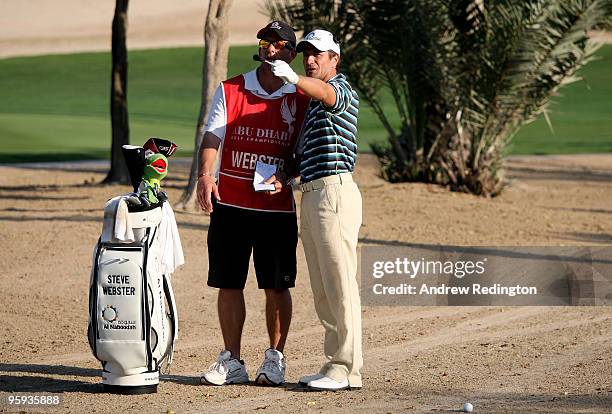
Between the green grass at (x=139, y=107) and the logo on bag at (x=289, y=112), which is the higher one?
the green grass at (x=139, y=107)

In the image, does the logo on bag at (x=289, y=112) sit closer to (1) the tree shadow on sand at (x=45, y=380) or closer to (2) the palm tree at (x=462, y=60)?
(1) the tree shadow on sand at (x=45, y=380)

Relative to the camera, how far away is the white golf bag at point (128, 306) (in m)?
6.68

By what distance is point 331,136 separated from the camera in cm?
674

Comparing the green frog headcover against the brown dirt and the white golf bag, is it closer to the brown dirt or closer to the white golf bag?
the white golf bag

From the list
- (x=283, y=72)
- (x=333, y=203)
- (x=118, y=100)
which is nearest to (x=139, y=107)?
(x=118, y=100)

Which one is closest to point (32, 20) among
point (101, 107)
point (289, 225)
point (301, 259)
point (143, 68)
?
point (143, 68)

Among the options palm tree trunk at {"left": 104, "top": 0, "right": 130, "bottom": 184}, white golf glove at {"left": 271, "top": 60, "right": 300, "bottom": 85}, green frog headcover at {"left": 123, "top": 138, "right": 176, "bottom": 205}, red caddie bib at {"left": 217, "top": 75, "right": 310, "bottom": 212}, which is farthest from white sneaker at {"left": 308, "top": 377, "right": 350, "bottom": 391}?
palm tree trunk at {"left": 104, "top": 0, "right": 130, "bottom": 184}

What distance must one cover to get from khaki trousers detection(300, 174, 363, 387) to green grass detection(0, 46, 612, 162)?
42.2 feet

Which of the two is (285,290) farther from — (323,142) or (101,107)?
(101,107)

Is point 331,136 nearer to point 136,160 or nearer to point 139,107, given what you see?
point 136,160

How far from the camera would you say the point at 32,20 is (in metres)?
66.4

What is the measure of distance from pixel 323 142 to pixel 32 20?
6220 centimetres

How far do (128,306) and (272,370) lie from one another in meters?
0.92

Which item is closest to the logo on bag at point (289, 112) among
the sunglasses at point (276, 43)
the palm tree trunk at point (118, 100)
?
the sunglasses at point (276, 43)
